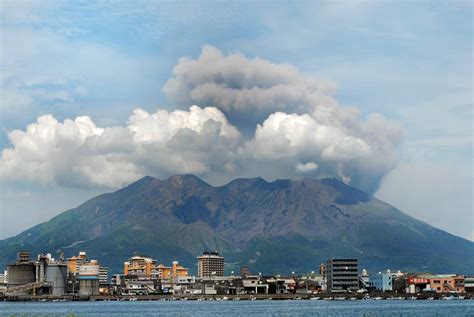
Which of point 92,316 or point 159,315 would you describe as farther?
point 159,315

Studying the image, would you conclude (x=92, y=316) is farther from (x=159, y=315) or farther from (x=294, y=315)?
(x=294, y=315)

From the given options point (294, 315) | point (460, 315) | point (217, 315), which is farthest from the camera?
point (217, 315)

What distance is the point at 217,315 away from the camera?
149 metres

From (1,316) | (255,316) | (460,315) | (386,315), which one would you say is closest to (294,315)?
(255,316)

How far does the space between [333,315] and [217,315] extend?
66.8 feet

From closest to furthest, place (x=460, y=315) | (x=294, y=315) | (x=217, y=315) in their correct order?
(x=460, y=315) < (x=294, y=315) < (x=217, y=315)

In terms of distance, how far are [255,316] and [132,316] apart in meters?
24.7

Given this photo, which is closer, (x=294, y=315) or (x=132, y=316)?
(x=294, y=315)

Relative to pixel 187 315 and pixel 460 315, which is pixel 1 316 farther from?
pixel 460 315

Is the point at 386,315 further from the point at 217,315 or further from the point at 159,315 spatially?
the point at 159,315

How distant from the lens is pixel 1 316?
438 feet

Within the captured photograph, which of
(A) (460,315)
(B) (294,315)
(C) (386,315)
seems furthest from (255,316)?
(A) (460,315)

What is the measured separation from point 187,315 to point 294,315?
18.1 m

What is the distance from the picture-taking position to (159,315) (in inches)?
6093
